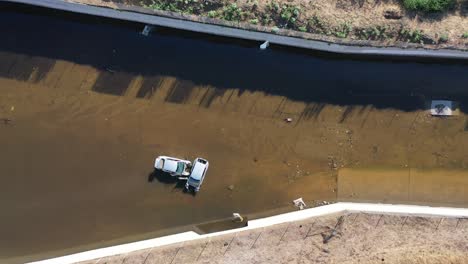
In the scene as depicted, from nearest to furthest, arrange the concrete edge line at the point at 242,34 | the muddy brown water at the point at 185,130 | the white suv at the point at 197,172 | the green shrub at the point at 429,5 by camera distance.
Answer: the green shrub at the point at 429,5, the concrete edge line at the point at 242,34, the muddy brown water at the point at 185,130, the white suv at the point at 197,172

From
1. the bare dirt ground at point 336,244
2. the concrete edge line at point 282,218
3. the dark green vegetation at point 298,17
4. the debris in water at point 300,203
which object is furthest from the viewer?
the debris in water at point 300,203

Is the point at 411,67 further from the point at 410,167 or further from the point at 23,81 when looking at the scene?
the point at 23,81

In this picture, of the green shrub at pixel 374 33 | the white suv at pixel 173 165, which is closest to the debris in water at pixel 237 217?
the white suv at pixel 173 165

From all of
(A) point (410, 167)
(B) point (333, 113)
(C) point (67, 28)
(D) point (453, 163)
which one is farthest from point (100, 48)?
(D) point (453, 163)

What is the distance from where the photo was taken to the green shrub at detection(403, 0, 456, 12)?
1706cm

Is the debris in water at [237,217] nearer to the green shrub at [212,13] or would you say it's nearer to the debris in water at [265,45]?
the debris in water at [265,45]

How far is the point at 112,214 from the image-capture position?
19.0m

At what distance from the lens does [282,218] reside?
18.2m

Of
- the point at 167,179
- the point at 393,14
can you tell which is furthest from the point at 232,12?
the point at 167,179

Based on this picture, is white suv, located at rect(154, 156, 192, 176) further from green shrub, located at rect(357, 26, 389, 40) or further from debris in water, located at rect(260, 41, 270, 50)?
green shrub, located at rect(357, 26, 389, 40)

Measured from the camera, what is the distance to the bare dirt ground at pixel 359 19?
56.5 ft

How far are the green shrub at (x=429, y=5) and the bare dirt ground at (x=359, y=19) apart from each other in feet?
0.60

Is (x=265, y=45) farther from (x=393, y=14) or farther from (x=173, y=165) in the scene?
(x=173, y=165)

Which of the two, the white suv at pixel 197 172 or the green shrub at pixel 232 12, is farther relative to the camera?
the white suv at pixel 197 172
